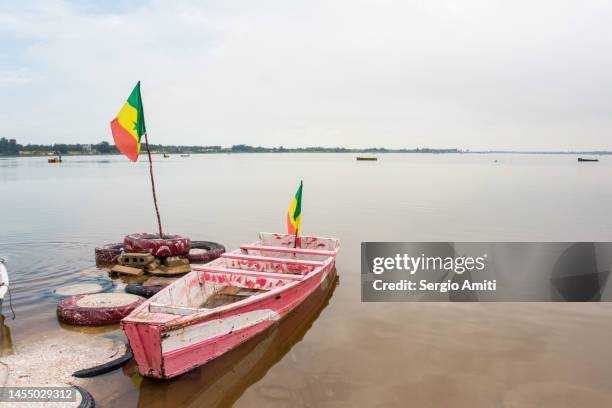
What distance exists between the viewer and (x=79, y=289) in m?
11.1

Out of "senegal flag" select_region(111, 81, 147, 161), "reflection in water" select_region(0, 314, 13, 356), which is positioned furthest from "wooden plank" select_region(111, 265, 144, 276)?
"reflection in water" select_region(0, 314, 13, 356)

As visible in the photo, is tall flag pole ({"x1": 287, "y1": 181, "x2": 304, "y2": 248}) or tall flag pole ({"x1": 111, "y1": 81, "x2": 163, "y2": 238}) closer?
tall flag pole ({"x1": 287, "y1": 181, "x2": 304, "y2": 248})

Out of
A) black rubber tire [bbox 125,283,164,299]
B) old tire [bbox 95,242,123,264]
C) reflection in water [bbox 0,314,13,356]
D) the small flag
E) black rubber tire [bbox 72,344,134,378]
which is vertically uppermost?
the small flag

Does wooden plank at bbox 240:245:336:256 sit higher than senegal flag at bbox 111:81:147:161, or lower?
lower

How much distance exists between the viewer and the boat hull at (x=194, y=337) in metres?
6.37

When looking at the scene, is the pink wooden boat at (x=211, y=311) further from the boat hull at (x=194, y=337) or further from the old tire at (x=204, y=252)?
the old tire at (x=204, y=252)

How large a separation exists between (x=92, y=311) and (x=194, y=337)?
3.23 m

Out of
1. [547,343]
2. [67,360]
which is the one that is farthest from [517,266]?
[67,360]

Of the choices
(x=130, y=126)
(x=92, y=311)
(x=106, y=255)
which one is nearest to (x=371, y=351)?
(x=92, y=311)

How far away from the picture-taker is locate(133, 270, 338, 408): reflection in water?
6578 mm

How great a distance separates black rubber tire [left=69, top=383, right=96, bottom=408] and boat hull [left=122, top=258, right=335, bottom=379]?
30.2 inches

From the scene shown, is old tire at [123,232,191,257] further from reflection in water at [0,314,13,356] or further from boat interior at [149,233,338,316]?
reflection in water at [0,314,13,356]

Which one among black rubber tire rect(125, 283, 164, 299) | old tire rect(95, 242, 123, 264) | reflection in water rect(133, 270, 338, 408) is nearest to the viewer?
reflection in water rect(133, 270, 338, 408)

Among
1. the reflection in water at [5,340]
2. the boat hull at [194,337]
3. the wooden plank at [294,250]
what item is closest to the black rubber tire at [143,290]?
the reflection in water at [5,340]
